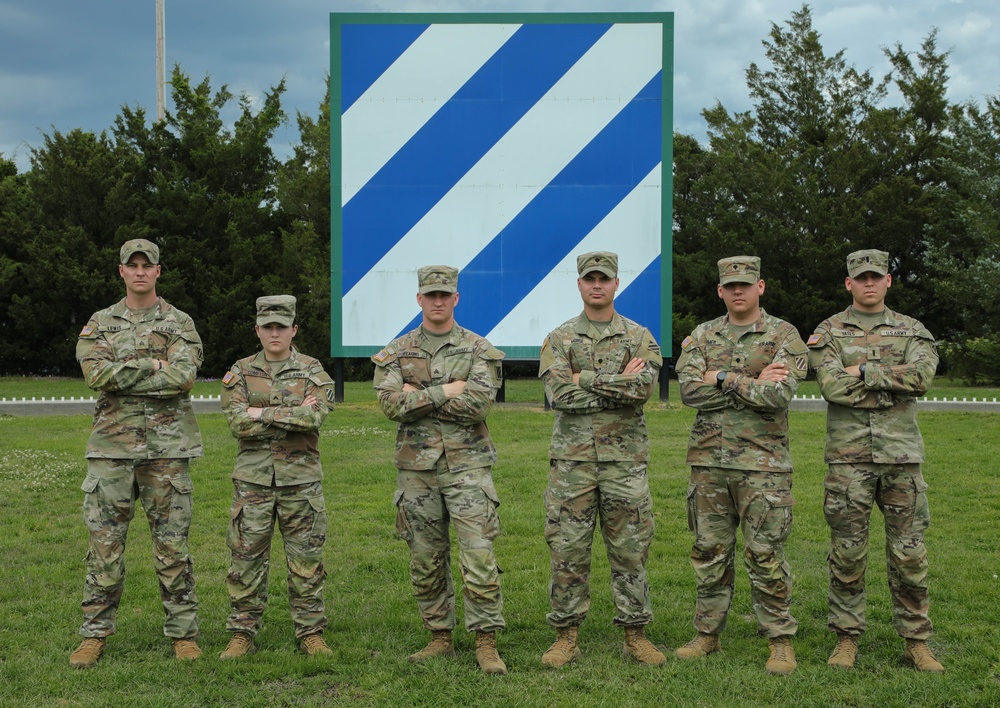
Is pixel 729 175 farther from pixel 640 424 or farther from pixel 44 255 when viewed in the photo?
pixel 640 424

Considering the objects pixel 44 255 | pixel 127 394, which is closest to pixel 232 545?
pixel 127 394

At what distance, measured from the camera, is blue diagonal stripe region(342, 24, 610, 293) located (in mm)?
14914

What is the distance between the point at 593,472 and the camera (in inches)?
207

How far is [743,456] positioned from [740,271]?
1.05m

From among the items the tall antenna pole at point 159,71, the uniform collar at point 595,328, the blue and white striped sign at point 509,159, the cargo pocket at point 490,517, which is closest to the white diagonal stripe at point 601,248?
the blue and white striped sign at point 509,159

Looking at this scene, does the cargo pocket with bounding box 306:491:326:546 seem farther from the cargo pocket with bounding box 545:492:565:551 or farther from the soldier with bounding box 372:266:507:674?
the cargo pocket with bounding box 545:492:565:551

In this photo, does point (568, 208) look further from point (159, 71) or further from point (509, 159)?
point (159, 71)

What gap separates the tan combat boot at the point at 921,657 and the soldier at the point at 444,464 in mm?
2220

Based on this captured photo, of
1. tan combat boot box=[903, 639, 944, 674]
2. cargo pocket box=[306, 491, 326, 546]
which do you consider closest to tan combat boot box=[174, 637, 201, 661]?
cargo pocket box=[306, 491, 326, 546]

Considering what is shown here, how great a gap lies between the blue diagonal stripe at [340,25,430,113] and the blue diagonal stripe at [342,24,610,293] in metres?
1.13

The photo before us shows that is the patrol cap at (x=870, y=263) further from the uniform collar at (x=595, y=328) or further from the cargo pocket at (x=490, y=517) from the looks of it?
the cargo pocket at (x=490, y=517)

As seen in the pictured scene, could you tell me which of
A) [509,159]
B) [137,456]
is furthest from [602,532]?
[509,159]

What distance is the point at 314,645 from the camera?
536 centimetres

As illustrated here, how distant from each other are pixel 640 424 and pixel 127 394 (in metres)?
2.93
